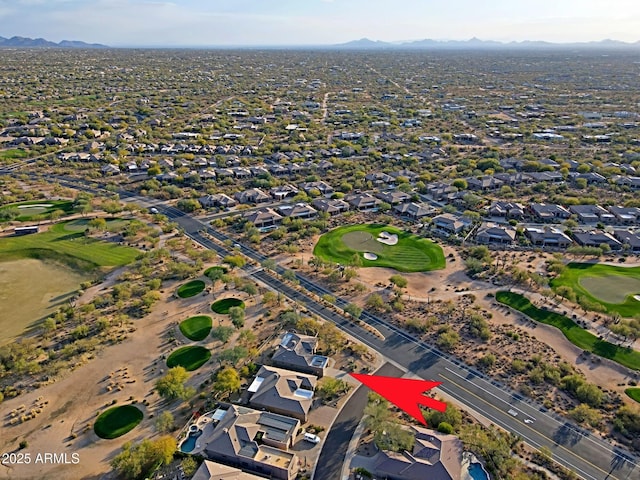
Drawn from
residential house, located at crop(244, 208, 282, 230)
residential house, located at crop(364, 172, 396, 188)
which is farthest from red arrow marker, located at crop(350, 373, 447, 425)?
residential house, located at crop(364, 172, 396, 188)

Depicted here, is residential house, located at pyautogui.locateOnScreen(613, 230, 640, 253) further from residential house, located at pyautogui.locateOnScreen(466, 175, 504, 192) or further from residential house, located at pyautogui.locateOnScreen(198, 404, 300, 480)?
residential house, located at pyautogui.locateOnScreen(198, 404, 300, 480)

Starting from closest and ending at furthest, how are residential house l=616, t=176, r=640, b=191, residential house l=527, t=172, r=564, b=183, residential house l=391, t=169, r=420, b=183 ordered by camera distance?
residential house l=616, t=176, r=640, b=191, residential house l=527, t=172, r=564, b=183, residential house l=391, t=169, r=420, b=183

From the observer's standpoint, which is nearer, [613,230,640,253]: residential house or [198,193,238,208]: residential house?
[613,230,640,253]: residential house

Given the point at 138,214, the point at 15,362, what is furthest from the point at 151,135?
the point at 15,362

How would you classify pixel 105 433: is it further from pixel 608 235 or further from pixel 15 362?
pixel 608 235

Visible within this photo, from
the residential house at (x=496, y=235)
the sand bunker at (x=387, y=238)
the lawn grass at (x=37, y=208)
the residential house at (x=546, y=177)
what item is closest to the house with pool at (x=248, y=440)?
the sand bunker at (x=387, y=238)

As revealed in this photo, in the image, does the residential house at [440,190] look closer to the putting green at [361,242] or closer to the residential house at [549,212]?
the residential house at [549,212]
